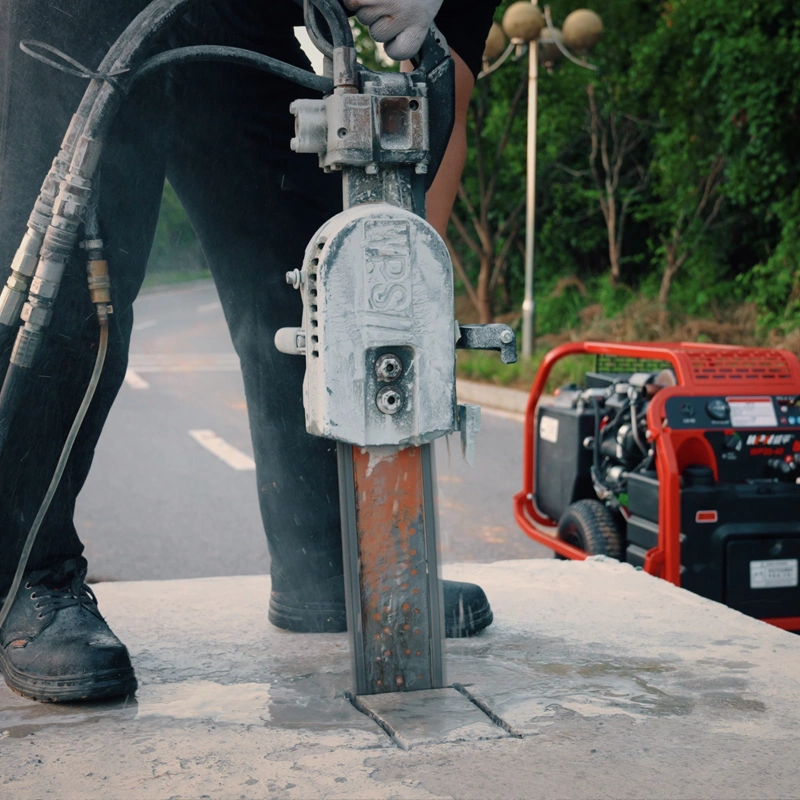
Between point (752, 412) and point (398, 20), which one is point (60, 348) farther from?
point (752, 412)

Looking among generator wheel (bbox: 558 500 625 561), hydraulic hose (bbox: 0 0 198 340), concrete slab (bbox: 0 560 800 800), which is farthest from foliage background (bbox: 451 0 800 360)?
hydraulic hose (bbox: 0 0 198 340)

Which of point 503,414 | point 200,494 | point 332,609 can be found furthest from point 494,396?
point 332,609

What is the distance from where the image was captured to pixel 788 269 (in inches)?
507

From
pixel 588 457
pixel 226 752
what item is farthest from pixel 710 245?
pixel 226 752

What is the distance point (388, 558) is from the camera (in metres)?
1.86

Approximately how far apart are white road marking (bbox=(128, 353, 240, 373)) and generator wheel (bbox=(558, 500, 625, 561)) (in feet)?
34.1

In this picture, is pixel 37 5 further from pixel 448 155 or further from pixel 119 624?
pixel 119 624

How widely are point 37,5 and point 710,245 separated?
46.1ft

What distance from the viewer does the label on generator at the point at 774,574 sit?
3.46 metres

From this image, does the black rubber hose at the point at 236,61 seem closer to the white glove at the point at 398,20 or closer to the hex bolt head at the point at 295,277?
the white glove at the point at 398,20

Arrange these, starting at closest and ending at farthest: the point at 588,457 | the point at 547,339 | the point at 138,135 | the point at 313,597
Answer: the point at 138,135, the point at 313,597, the point at 588,457, the point at 547,339

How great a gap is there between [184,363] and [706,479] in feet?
41.2

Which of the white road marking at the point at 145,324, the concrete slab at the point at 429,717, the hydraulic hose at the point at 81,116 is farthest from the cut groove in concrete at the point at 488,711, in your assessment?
the white road marking at the point at 145,324

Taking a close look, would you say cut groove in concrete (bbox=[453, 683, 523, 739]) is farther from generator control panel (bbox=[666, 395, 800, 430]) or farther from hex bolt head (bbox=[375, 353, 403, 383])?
generator control panel (bbox=[666, 395, 800, 430])
